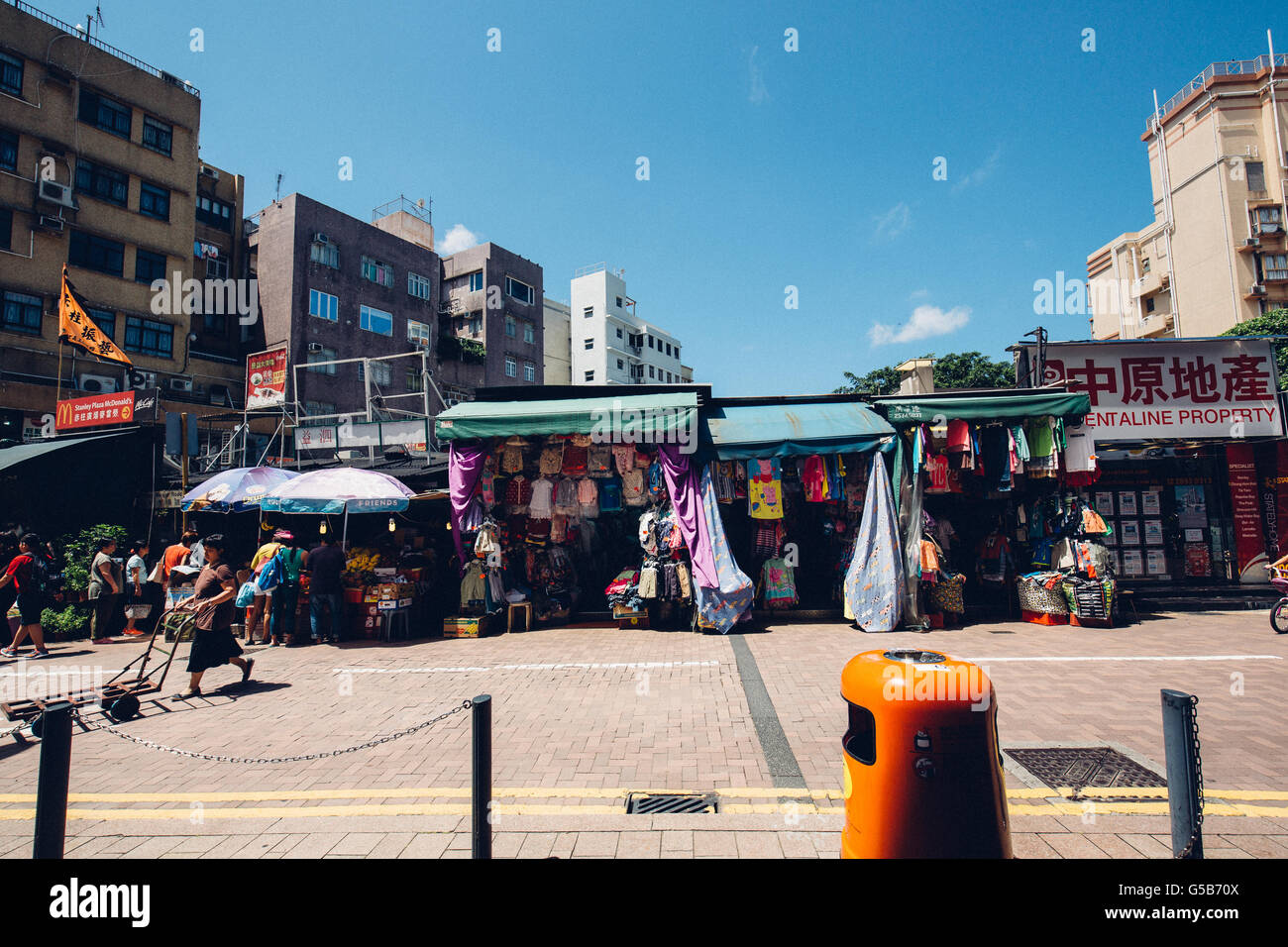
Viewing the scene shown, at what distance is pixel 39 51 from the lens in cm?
2338

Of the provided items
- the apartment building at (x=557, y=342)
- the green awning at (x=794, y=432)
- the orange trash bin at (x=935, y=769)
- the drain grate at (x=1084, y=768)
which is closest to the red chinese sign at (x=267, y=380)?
the green awning at (x=794, y=432)

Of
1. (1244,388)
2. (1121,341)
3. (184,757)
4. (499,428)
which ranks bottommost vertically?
(184,757)

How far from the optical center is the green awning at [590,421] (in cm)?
Answer: 1035

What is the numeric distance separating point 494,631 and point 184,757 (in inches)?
229

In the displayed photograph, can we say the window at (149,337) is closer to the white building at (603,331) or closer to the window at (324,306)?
the window at (324,306)

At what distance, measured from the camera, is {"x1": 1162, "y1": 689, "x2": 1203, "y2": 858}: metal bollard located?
288 cm

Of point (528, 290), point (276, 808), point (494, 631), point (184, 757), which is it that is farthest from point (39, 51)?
point (276, 808)

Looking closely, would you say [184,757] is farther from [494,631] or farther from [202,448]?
[202,448]

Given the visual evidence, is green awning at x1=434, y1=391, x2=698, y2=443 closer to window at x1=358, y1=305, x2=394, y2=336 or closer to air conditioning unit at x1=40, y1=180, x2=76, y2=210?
air conditioning unit at x1=40, y1=180, x2=76, y2=210

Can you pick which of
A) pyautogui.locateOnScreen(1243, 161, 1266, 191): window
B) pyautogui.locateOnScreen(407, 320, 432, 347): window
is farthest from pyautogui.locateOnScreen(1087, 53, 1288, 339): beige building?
pyautogui.locateOnScreen(407, 320, 432, 347): window

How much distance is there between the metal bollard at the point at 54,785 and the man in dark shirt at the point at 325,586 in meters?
8.00

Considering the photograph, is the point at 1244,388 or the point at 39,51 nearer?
the point at 1244,388

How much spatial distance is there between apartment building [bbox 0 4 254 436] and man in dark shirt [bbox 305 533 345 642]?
1726cm

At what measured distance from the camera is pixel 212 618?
24.6 feet
